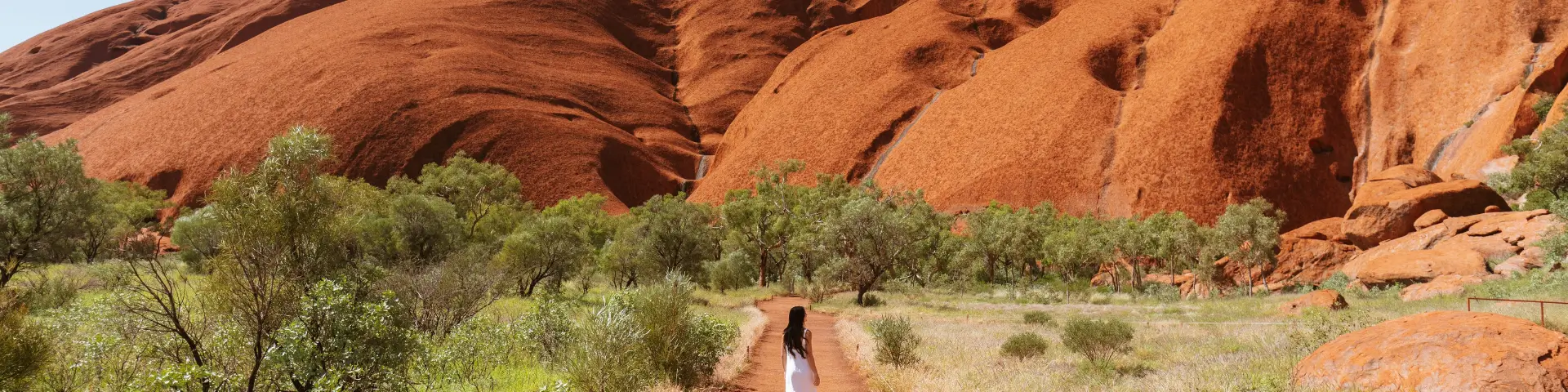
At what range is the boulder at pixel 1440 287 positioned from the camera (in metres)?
19.3

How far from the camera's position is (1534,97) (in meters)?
40.1

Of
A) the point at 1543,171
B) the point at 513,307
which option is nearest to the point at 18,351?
the point at 513,307

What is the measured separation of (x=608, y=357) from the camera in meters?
8.50

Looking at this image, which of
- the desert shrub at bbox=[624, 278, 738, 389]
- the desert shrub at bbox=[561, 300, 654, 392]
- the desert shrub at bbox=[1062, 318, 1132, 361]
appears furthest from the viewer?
the desert shrub at bbox=[1062, 318, 1132, 361]

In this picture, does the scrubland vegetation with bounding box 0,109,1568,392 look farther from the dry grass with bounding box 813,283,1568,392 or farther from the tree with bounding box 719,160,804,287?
the tree with bounding box 719,160,804,287

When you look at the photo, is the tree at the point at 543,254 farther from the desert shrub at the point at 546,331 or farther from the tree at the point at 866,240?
the desert shrub at the point at 546,331

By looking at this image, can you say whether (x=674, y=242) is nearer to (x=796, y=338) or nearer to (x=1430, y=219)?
(x=796, y=338)

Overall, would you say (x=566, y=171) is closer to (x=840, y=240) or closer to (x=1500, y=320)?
(x=840, y=240)

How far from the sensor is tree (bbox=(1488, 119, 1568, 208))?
98.1 feet

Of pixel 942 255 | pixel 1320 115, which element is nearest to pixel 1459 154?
pixel 1320 115

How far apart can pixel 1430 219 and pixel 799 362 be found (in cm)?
3312

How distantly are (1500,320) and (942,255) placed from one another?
39.3m

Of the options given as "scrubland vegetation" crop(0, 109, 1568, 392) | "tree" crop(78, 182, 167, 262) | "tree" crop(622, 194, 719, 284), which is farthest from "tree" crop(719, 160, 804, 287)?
"tree" crop(78, 182, 167, 262)

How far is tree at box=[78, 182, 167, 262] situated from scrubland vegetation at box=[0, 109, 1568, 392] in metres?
0.61
